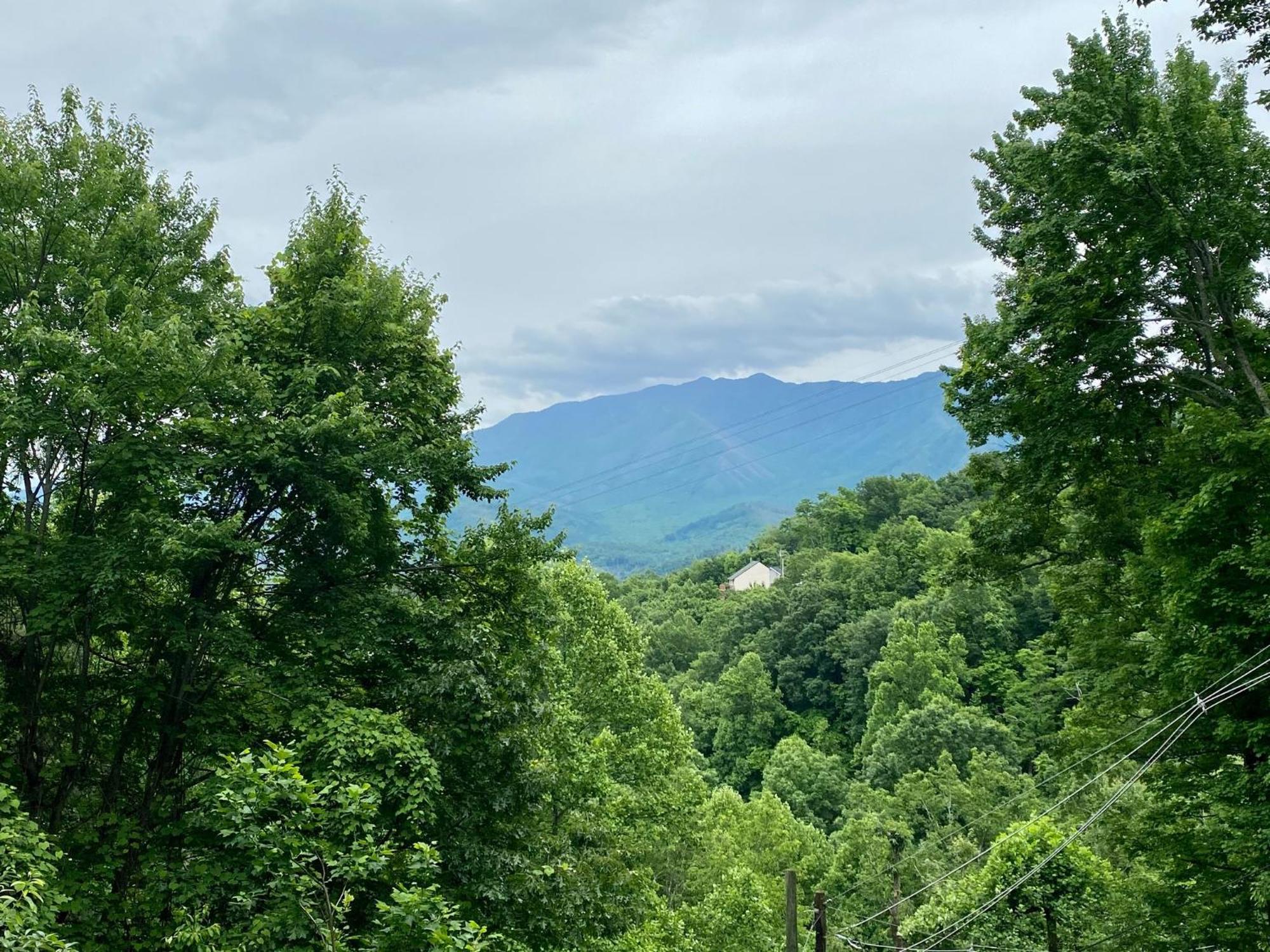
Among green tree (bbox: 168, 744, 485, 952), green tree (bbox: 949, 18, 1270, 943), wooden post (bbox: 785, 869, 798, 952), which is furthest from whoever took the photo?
wooden post (bbox: 785, 869, 798, 952)

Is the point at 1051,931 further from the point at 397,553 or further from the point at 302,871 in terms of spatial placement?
the point at 302,871

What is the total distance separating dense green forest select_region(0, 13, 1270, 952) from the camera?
9.62 meters

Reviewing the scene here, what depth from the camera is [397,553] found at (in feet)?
41.8

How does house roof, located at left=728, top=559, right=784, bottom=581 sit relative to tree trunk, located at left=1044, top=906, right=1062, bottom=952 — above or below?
above

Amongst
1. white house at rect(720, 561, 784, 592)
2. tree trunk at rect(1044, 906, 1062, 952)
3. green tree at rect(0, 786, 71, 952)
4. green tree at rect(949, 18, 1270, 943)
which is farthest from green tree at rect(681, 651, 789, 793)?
green tree at rect(0, 786, 71, 952)

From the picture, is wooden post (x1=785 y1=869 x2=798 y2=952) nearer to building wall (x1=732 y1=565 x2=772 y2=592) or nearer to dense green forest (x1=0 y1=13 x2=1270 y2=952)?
dense green forest (x1=0 y1=13 x2=1270 y2=952)

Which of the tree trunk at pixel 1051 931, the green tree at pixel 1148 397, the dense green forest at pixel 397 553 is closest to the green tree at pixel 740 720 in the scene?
the tree trunk at pixel 1051 931

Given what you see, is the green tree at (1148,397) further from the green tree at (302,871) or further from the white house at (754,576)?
the white house at (754,576)

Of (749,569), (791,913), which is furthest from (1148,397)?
(749,569)

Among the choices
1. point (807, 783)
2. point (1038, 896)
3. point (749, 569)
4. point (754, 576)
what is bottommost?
point (807, 783)

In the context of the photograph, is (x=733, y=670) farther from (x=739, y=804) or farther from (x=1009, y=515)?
(x=1009, y=515)

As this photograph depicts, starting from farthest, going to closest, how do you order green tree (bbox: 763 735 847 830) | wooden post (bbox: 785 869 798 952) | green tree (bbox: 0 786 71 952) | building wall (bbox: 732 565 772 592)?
building wall (bbox: 732 565 772 592) < green tree (bbox: 763 735 847 830) < wooden post (bbox: 785 869 798 952) < green tree (bbox: 0 786 71 952)

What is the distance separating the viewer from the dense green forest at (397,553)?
379 inches

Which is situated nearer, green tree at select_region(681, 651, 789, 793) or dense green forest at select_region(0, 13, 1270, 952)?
dense green forest at select_region(0, 13, 1270, 952)
